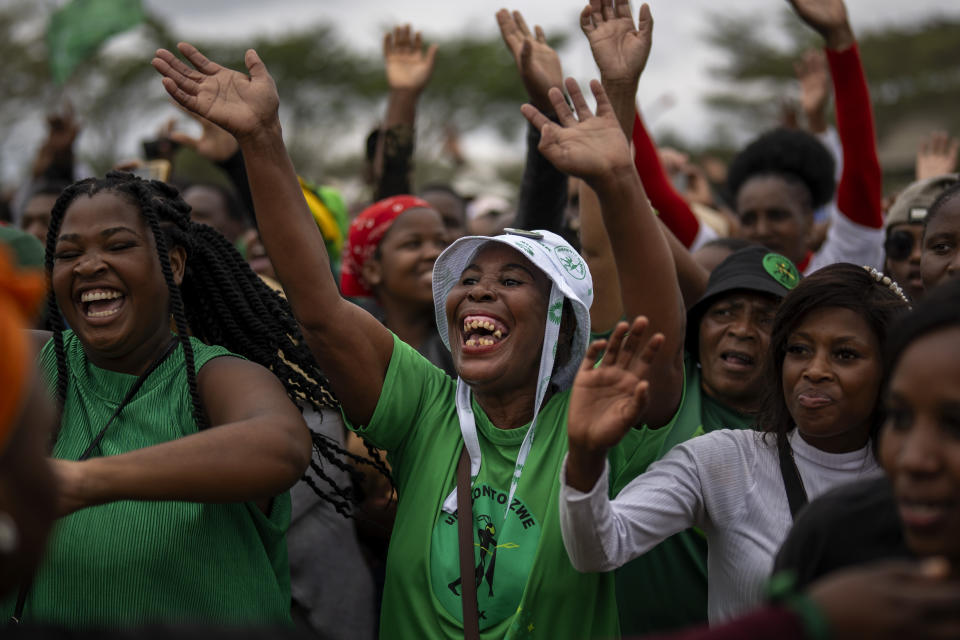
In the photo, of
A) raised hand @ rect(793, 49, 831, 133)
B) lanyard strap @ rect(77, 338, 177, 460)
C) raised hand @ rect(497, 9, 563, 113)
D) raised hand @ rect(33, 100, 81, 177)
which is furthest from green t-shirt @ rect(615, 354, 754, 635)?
raised hand @ rect(33, 100, 81, 177)

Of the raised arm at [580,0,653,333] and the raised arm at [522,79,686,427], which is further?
the raised arm at [580,0,653,333]

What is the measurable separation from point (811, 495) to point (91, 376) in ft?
6.72

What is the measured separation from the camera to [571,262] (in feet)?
10.9

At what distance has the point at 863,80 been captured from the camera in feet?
14.6

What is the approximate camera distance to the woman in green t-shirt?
9.59ft

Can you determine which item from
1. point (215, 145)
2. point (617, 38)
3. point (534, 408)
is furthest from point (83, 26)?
point (534, 408)

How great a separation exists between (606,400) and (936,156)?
13.3 feet

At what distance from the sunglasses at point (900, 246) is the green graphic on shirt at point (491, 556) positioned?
2.64 m

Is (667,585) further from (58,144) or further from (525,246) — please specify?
(58,144)

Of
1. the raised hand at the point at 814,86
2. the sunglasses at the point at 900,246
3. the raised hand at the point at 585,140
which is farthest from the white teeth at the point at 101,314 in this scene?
the raised hand at the point at 814,86

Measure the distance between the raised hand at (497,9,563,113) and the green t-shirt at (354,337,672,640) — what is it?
153 centimetres

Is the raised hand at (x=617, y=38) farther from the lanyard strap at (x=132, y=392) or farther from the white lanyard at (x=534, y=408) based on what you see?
the lanyard strap at (x=132, y=392)

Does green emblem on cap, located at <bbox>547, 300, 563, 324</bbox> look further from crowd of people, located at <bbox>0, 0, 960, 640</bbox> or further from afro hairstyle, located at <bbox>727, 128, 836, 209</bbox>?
afro hairstyle, located at <bbox>727, 128, 836, 209</bbox>

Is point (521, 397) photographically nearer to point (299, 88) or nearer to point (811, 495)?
point (811, 495)
